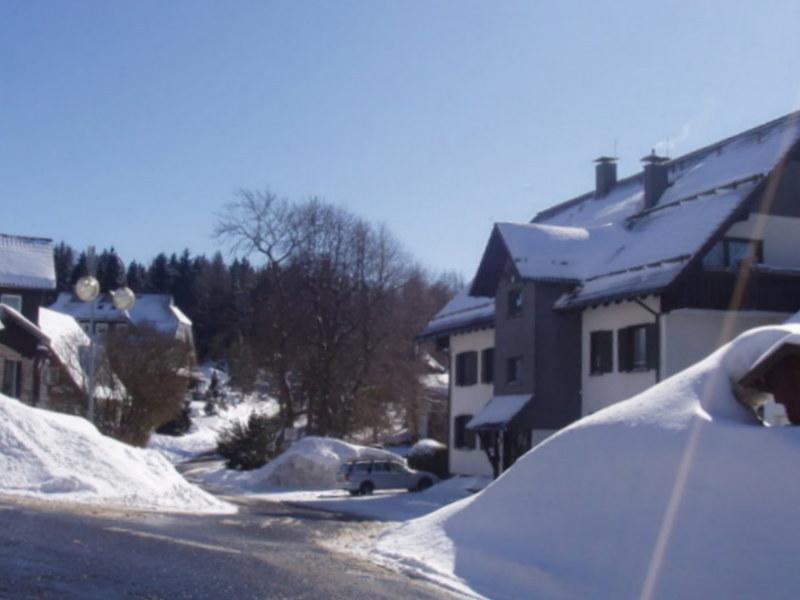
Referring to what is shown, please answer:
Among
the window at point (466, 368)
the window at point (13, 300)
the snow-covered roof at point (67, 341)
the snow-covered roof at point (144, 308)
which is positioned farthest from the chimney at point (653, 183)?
the snow-covered roof at point (144, 308)

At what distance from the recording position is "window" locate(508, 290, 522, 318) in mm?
35225

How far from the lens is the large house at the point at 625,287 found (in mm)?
29688

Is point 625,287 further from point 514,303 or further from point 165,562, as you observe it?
point 165,562

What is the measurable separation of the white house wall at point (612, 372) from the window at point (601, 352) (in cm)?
13

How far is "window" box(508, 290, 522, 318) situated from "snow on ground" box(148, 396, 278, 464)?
22717 millimetres

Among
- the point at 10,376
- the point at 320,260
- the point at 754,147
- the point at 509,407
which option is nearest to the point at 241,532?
the point at 509,407

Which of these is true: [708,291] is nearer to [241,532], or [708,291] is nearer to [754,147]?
[754,147]

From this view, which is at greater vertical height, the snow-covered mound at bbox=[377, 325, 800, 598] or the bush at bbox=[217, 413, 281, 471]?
the snow-covered mound at bbox=[377, 325, 800, 598]

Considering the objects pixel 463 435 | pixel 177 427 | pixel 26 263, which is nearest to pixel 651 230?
pixel 463 435

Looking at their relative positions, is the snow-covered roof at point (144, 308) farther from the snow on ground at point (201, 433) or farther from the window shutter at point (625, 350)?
the window shutter at point (625, 350)

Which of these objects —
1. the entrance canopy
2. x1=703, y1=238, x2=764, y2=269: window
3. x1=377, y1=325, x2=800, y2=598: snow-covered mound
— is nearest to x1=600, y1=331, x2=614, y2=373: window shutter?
the entrance canopy

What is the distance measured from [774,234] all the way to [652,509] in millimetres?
19748

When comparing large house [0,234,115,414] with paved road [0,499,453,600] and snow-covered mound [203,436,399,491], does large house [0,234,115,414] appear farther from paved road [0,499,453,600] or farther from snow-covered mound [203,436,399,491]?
paved road [0,499,453,600]

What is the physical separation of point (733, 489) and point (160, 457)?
62.0ft
